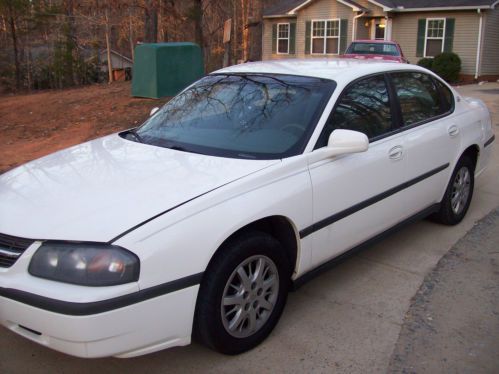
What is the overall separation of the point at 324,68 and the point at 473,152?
2.07 metres

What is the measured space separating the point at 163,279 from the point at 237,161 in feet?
3.12

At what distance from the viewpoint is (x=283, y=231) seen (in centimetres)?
325

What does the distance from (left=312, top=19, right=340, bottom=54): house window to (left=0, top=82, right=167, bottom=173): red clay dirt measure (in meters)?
15.3

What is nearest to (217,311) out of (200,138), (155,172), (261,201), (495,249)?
(261,201)

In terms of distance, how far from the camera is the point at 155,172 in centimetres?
313

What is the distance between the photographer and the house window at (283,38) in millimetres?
28938

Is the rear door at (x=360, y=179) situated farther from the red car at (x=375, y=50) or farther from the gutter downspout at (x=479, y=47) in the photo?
the gutter downspout at (x=479, y=47)

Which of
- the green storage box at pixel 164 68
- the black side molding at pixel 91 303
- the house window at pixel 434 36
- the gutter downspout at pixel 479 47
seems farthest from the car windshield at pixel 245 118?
the house window at pixel 434 36

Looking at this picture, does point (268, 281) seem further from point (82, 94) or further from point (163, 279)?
point (82, 94)

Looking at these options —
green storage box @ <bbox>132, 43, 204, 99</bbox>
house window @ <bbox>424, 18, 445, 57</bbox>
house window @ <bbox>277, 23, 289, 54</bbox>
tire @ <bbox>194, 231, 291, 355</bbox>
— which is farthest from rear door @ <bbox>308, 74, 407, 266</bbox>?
house window @ <bbox>277, 23, 289, 54</bbox>

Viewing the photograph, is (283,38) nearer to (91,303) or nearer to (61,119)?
(61,119)

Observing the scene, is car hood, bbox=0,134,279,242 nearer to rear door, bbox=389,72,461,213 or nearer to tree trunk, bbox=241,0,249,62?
rear door, bbox=389,72,461,213

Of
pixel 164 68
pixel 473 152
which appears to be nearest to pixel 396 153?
pixel 473 152

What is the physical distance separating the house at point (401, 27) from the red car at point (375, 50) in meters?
6.11
